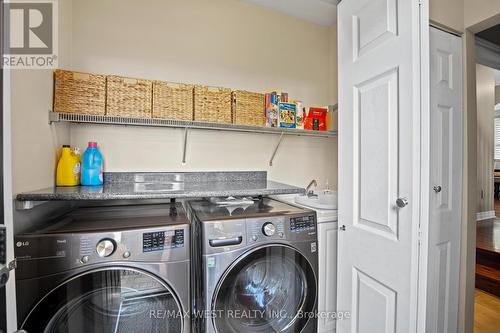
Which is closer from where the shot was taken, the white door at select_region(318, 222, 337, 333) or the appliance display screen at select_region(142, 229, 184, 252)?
the appliance display screen at select_region(142, 229, 184, 252)

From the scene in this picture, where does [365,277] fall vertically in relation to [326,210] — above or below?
below

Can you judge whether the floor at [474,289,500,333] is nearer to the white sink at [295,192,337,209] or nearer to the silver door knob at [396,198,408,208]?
the white sink at [295,192,337,209]

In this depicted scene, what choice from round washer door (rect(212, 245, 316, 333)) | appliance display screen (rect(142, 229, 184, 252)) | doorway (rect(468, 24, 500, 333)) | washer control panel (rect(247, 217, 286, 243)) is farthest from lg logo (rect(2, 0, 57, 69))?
doorway (rect(468, 24, 500, 333))

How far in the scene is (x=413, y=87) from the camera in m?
0.98

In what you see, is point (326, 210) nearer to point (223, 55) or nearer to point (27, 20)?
point (223, 55)

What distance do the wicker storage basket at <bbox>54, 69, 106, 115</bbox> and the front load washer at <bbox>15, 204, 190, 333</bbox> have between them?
68 cm

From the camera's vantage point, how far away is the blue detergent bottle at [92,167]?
147 cm

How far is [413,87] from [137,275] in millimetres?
1504

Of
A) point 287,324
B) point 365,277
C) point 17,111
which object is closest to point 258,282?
point 287,324

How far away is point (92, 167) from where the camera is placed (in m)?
1.49

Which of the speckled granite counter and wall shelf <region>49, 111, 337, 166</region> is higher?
wall shelf <region>49, 111, 337, 166</region>

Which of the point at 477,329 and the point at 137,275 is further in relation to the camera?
the point at 477,329

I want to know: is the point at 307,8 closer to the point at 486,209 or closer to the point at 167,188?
the point at 167,188

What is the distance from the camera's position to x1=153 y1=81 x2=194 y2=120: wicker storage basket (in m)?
1.53
